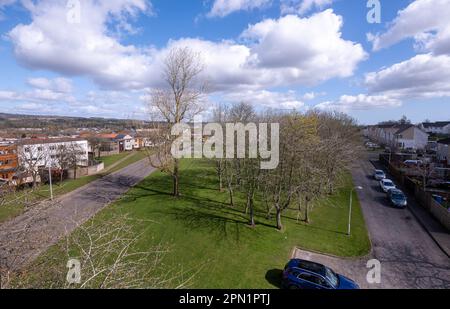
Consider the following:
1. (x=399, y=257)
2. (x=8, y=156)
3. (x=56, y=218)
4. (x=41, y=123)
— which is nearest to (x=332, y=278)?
(x=399, y=257)

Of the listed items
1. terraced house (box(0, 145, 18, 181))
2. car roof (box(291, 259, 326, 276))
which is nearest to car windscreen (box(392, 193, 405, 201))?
car roof (box(291, 259, 326, 276))

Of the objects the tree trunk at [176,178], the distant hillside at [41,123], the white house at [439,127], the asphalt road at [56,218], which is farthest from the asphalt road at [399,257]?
the white house at [439,127]

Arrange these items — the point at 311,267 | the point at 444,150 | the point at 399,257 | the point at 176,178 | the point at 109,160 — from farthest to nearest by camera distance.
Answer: the point at 109,160 → the point at 444,150 → the point at 176,178 → the point at 399,257 → the point at 311,267

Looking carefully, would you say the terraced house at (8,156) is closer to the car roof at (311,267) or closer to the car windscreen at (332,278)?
the car roof at (311,267)

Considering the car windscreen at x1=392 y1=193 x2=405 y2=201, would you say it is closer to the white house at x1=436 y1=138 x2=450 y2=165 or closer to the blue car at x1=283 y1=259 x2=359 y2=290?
the blue car at x1=283 y1=259 x2=359 y2=290

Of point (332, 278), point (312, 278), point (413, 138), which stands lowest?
point (332, 278)

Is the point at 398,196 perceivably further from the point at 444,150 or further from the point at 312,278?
the point at 444,150
